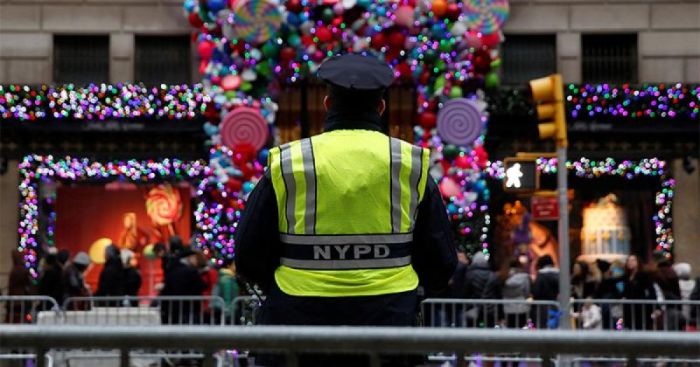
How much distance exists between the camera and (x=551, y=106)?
15.1m

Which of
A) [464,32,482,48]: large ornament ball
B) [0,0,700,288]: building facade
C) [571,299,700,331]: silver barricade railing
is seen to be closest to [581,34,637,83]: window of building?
[0,0,700,288]: building facade

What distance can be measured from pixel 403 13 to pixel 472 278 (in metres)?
4.32

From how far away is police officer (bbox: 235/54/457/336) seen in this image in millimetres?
5559

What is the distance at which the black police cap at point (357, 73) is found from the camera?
5.79 m

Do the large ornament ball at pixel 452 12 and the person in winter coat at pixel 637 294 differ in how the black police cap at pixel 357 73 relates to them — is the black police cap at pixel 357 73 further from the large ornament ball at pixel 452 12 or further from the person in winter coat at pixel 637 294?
the large ornament ball at pixel 452 12

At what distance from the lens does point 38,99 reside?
21.3 metres

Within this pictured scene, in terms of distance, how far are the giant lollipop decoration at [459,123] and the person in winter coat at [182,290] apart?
173 inches

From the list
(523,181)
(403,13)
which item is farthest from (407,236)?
(403,13)

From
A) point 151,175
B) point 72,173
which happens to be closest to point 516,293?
point 151,175

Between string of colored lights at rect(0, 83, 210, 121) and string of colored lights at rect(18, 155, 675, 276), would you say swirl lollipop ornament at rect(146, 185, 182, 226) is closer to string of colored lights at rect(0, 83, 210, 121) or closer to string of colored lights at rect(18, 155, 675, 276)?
string of colored lights at rect(18, 155, 675, 276)

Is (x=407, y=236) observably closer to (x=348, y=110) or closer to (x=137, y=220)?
(x=348, y=110)

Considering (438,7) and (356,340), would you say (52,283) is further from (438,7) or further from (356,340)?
(356,340)

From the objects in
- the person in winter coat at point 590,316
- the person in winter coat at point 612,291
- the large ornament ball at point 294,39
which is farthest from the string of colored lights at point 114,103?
the person in winter coat at point 590,316

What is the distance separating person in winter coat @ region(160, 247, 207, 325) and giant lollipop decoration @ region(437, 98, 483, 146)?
173 inches
